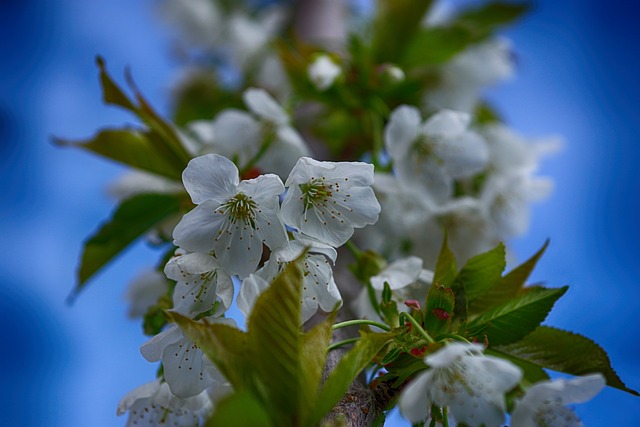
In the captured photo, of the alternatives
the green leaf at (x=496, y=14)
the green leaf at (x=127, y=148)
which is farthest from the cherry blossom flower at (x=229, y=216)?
the green leaf at (x=496, y=14)

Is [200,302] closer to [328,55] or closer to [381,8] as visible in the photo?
[328,55]

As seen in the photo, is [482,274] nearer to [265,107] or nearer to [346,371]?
[346,371]

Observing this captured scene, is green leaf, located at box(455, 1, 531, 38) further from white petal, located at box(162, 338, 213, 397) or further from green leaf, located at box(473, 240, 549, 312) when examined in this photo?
white petal, located at box(162, 338, 213, 397)

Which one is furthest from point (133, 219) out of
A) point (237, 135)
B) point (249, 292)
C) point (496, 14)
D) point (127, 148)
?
point (496, 14)

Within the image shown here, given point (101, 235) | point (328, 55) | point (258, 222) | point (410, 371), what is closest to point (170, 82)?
point (328, 55)

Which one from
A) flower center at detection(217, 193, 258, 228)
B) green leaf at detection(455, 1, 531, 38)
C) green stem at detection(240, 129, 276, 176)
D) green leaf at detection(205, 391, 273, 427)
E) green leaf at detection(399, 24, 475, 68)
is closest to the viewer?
green leaf at detection(205, 391, 273, 427)

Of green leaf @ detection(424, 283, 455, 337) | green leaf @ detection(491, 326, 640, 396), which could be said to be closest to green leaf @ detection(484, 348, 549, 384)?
green leaf @ detection(491, 326, 640, 396)

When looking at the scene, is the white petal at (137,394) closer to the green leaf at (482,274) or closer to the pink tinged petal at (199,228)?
the pink tinged petal at (199,228)
